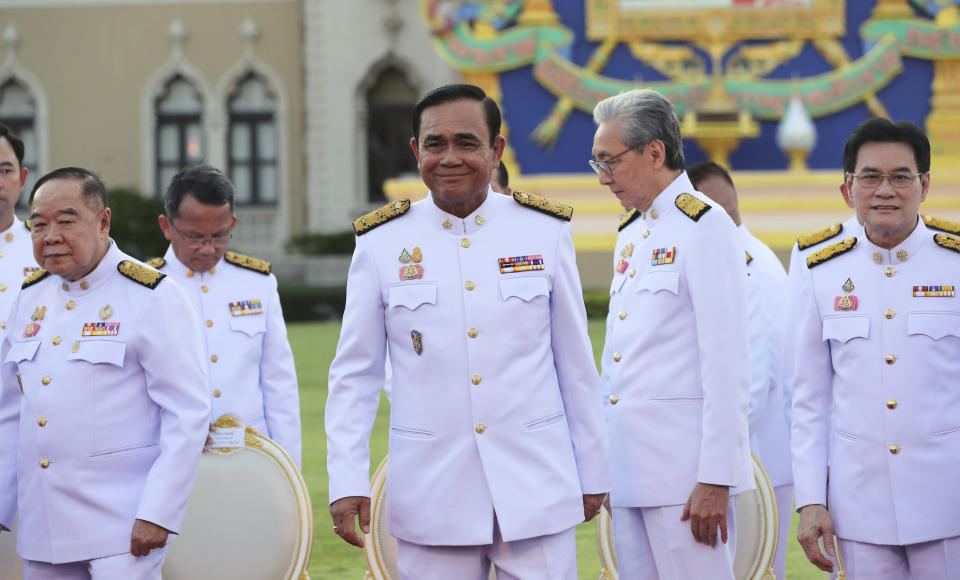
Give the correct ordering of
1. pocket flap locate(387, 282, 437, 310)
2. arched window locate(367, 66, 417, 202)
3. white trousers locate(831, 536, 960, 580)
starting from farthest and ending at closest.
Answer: arched window locate(367, 66, 417, 202), white trousers locate(831, 536, 960, 580), pocket flap locate(387, 282, 437, 310)

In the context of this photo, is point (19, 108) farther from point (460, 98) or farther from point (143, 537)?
point (460, 98)

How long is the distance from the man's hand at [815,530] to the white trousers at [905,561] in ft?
0.20

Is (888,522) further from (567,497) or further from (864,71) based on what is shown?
(864,71)

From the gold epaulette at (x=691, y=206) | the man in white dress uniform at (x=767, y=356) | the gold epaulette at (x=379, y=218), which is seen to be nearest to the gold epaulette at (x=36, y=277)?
the gold epaulette at (x=379, y=218)

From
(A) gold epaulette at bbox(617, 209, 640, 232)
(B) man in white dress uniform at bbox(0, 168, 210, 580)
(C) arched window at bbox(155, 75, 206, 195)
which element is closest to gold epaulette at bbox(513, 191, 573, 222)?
(A) gold epaulette at bbox(617, 209, 640, 232)

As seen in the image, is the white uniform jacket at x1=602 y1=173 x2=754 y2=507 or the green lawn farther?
the green lawn

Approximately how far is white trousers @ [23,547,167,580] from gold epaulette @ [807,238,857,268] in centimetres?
193

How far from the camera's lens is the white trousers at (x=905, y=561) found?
3582 millimetres

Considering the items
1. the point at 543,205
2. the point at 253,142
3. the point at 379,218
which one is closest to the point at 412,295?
the point at 379,218

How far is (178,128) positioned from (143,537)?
2299 cm

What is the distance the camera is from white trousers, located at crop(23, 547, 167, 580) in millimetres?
3545

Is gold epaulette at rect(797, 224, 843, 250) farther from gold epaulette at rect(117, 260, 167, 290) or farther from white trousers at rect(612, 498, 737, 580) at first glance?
gold epaulette at rect(117, 260, 167, 290)

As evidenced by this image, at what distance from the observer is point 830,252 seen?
386 centimetres

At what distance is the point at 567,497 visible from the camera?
3.31 meters
